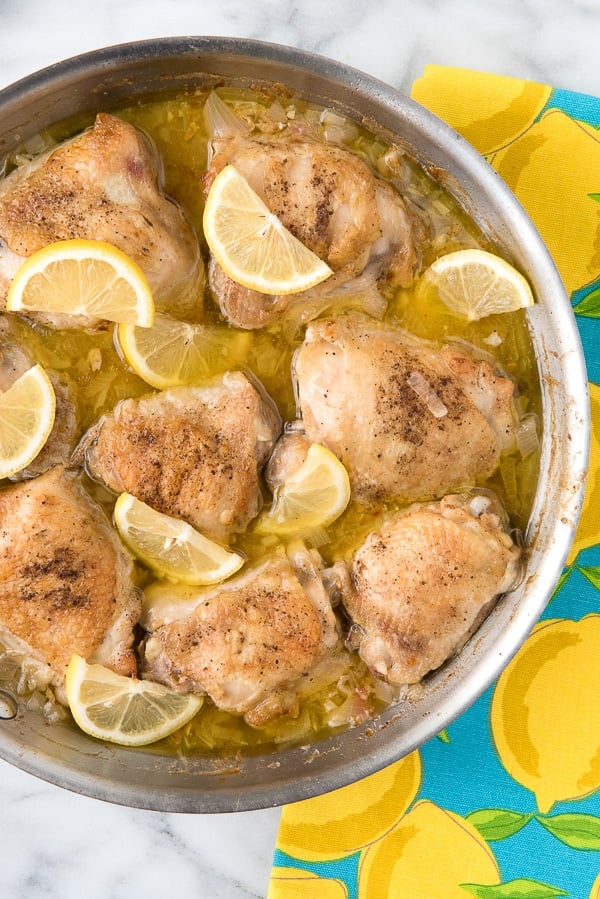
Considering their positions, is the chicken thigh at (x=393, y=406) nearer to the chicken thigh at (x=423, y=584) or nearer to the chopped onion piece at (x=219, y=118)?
the chicken thigh at (x=423, y=584)

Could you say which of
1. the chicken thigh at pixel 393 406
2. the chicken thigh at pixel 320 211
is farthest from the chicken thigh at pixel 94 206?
the chicken thigh at pixel 393 406

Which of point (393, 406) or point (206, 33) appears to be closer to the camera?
point (393, 406)

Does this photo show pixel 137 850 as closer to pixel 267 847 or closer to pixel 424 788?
pixel 267 847

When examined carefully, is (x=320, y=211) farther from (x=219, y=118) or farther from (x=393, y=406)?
(x=393, y=406)

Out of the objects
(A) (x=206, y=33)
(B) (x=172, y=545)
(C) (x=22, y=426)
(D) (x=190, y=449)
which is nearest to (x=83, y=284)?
(C) (x=22, y=426)

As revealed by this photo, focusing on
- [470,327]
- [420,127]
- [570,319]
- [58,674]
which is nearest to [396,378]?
[470,327]

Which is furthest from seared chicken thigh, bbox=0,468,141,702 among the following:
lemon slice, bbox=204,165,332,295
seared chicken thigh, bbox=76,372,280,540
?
lemon slice, bbox=204,165,332,295
